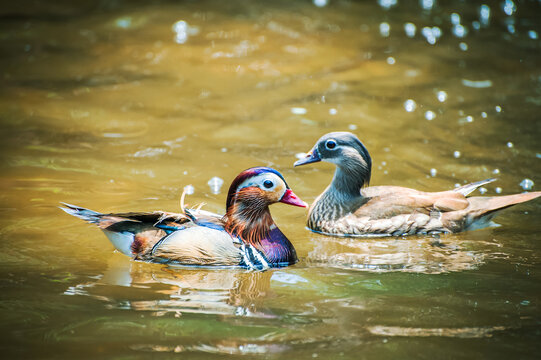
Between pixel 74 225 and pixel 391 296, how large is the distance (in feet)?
11.1

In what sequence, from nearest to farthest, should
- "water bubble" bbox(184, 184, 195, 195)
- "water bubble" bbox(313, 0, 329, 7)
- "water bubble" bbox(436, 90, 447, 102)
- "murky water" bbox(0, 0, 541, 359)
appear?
"murky water" bbox(0, 0, 541, 359)
"water bubble" bbox(184, 184, 195, 195)
"water bubble" bbox(436, 90, 447, 102)
"water bubble" bbox(313, 0, 329, 7)

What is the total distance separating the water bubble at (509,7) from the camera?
15.3 m

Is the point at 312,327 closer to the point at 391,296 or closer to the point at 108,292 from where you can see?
the point at 391,296

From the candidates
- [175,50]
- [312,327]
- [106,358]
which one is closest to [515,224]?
[312,327]

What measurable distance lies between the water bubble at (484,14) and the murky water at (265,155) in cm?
4

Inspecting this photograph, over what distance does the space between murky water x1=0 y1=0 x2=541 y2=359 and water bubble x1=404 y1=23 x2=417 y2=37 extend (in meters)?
0.07

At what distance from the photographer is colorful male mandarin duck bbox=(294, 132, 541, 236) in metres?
7.63

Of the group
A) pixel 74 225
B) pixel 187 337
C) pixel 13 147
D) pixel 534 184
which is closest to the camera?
pixel 187 337

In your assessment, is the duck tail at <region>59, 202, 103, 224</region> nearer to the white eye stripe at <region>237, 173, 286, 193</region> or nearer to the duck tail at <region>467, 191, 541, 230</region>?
the white eye stripe at <region>237, 173, 286, 193</region>

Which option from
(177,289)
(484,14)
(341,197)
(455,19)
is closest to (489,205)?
(341,197)

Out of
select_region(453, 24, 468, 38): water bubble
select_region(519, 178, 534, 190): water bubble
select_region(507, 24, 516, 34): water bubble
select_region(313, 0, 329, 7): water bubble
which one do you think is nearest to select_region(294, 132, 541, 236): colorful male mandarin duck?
select_region(519, 178, 534, 190): water bubble

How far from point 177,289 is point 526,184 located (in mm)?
4690

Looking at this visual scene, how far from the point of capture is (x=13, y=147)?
365 inches

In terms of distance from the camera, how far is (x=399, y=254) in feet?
23.1
